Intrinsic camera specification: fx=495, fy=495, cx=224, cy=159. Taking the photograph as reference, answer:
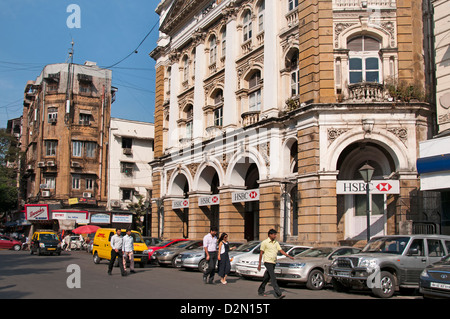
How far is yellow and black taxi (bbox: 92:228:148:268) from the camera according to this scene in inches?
892

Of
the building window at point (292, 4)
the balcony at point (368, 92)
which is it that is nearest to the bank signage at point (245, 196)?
the balcony at point (368, 92)

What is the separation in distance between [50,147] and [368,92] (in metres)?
40.5

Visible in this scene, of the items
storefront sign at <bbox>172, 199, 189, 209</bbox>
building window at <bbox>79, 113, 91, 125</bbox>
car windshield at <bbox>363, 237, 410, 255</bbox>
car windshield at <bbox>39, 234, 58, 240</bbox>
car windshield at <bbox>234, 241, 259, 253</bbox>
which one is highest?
building window at <bbox>79, 113, 91, 125</bbox>

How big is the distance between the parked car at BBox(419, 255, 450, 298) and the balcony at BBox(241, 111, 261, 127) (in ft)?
56.8

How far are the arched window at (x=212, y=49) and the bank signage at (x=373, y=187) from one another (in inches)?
623

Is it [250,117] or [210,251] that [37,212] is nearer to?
[250,117]

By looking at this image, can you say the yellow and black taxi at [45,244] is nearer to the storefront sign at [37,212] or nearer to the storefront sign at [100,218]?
the storefront sign at [100,218]

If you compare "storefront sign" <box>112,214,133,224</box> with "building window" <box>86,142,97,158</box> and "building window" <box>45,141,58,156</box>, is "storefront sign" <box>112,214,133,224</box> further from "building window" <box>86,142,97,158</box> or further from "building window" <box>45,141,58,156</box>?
"building window" <box>45,141,58,156</box>

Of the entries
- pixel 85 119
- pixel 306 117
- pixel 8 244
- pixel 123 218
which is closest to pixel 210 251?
pixel 306 117

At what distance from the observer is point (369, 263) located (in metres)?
13.6

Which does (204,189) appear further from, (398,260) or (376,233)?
(398,260)

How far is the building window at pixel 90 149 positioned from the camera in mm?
55594

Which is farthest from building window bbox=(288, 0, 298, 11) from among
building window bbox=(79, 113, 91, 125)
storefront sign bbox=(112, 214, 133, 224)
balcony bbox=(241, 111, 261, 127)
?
building window bbox=(79, 113, 91, 125)

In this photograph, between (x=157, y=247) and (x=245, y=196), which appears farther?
(x=245, y=196)
